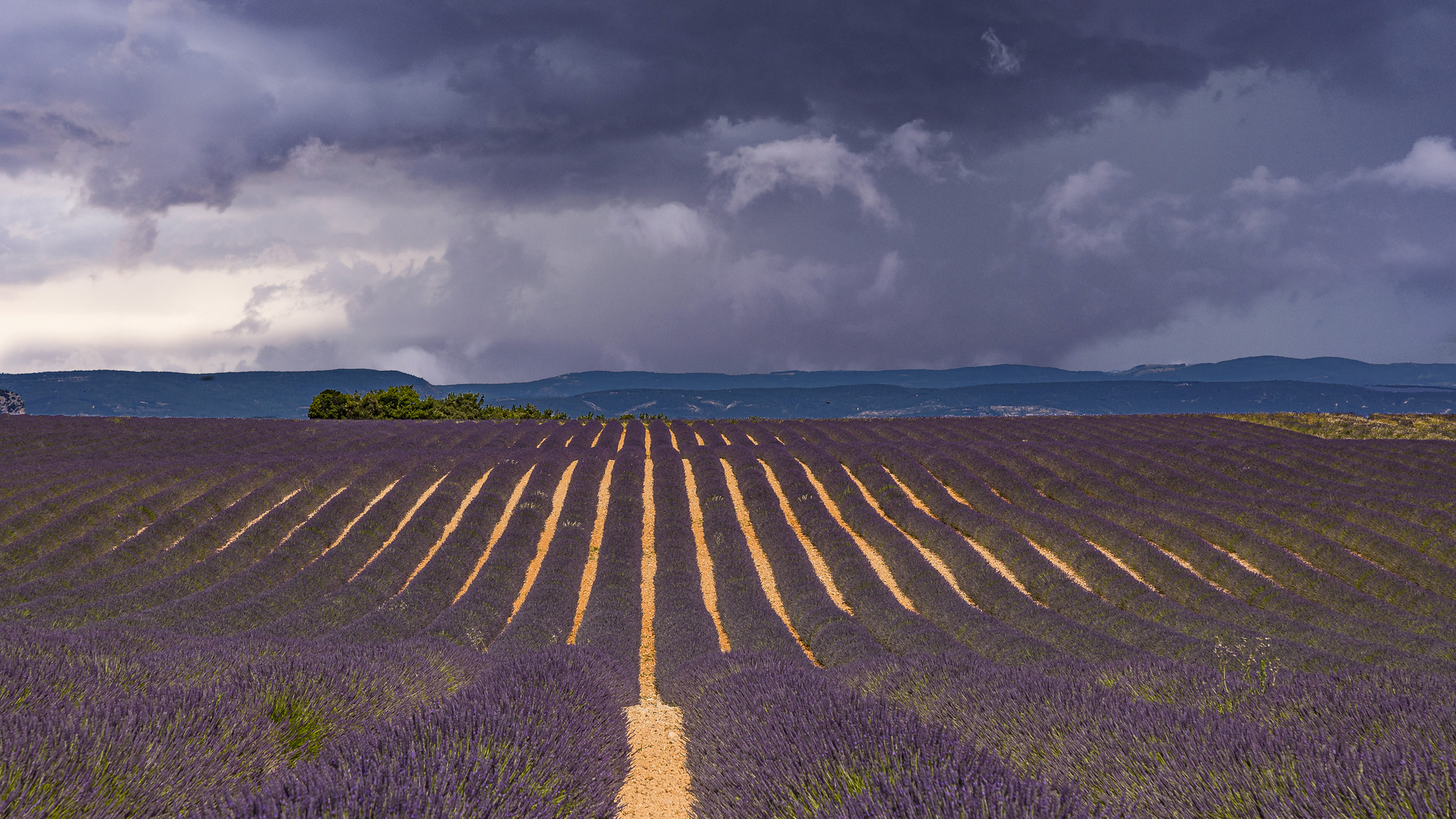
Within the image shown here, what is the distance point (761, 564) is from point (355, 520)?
10.5 meters

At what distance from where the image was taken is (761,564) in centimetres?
1736

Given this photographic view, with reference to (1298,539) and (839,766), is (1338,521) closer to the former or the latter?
(1298,539)

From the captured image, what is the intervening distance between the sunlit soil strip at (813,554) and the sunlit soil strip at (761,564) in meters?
0.88

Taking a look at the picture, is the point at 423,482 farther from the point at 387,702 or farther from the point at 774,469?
the point at 387,702

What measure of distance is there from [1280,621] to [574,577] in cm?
1187

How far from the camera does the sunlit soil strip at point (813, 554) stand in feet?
48.9

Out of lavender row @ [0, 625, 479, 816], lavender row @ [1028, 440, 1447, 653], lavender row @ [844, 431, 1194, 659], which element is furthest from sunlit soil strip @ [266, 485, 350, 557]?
lavender row @ [1028, 440, 1447, 653]

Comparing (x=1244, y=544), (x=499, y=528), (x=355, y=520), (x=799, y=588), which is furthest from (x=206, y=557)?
(x=1244, y=544)

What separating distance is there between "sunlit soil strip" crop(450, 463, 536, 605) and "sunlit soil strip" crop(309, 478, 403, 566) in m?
3.06

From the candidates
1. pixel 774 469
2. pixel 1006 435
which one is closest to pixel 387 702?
pixel 774 469

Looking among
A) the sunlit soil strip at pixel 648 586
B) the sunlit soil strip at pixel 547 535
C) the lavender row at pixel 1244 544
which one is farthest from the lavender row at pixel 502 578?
the lavender row at pixel 1244 544

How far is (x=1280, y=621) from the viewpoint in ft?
39.1

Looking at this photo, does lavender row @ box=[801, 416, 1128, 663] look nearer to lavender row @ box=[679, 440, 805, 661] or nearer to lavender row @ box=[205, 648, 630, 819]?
lavender row @ box=[679, 440, 805, 661]

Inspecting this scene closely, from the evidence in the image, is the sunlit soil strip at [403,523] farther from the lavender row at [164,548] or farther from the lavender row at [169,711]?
the lavender row at [169,711]
